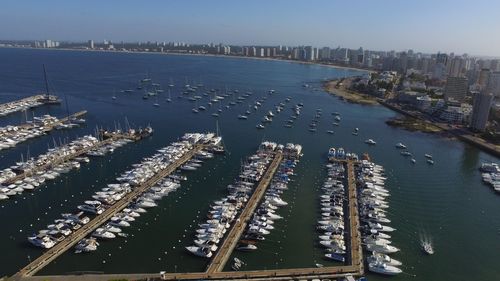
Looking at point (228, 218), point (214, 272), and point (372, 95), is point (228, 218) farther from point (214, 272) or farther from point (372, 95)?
point (372, 95)

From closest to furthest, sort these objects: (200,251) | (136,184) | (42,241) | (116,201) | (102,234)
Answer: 1. (200,251)
2. (42,241)
3. (102,234)
4. (116,201)
5. (136,184)

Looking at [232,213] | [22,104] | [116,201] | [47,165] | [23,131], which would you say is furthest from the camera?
[22,104]

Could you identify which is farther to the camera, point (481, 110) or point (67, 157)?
point (481, 110)

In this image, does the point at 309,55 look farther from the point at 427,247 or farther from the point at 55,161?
the point at 427,247

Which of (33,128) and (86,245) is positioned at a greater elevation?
(33,128)

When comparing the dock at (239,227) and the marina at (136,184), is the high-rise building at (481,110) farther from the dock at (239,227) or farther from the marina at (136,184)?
the marina at (136,184)

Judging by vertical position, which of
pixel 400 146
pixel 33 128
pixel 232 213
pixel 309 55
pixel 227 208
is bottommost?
pixel 400 146

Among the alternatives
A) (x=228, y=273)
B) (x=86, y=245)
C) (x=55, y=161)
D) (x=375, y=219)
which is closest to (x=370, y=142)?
(x=375, y=219)

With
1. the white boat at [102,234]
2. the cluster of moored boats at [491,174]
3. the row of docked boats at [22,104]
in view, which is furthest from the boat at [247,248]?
the row of docked boats at [22,104]
